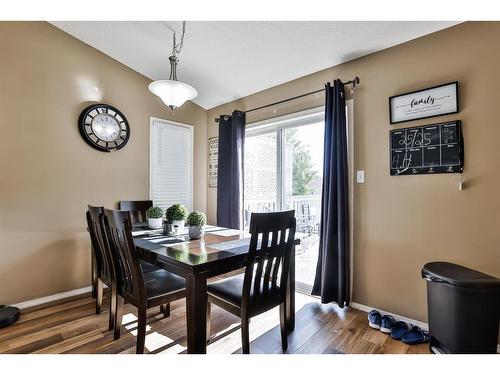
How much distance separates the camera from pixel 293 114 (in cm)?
298

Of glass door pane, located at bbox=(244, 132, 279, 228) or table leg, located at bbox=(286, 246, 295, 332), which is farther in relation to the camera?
glass door pane, located at bbox=(244, 132, 279, 228)

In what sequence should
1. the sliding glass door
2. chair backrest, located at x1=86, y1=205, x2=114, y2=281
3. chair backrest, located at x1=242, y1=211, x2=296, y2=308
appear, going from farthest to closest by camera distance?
the sliding glass door, chair backrest, located at x1=86, y1=205, x2=114, y2=281, chair backrest, located at x1=242, y1=211, x2=296, y2=308

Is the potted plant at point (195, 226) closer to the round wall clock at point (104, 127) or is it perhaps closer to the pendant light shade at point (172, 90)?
the pendant light shade at point (172, 90)

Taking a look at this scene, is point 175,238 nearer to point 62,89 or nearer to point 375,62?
point 62,89

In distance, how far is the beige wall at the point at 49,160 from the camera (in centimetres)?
244

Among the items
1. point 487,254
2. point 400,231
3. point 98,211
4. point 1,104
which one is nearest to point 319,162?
point 400,231

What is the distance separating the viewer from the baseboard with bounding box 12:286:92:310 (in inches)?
97.8

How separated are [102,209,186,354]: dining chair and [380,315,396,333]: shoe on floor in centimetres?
156

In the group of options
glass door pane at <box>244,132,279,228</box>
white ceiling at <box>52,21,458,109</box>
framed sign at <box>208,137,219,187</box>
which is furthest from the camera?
framed sign at <box>208,137,219,187</box>

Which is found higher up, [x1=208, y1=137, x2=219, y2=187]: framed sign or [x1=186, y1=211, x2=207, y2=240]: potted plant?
[x1=208, y1=137, x2=219, y2=187]: framed sign

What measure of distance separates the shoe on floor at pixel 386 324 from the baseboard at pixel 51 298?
2.86 metres

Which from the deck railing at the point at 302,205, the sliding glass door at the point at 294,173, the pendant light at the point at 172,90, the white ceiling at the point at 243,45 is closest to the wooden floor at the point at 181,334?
the sliding glass door at the point at 294,173

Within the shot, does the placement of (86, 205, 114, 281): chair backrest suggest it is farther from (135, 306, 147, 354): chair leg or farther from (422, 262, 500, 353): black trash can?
(422, 262, 500, 353): black trash can

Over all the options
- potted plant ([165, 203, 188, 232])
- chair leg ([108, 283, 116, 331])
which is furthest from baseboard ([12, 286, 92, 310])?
potted plant ([165, 203, 188, 232])
